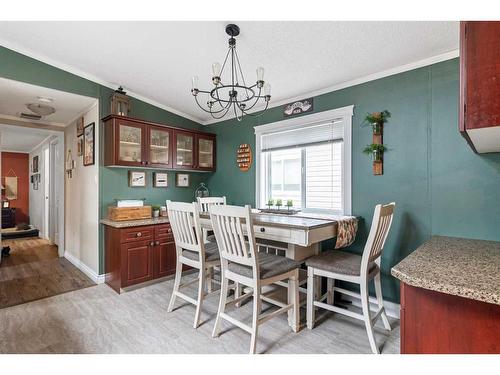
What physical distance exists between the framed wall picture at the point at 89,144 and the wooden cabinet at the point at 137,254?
3.20ft

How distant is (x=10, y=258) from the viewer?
4379 mm

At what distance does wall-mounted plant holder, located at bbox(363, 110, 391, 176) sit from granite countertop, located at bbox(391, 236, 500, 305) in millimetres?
1051

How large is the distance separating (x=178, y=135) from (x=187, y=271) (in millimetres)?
1937

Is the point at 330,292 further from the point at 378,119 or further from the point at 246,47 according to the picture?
the point at 246,47

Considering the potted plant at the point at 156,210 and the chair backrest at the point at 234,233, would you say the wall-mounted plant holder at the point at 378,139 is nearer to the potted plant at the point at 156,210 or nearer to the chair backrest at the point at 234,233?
the chair backrest at the point at 234,233

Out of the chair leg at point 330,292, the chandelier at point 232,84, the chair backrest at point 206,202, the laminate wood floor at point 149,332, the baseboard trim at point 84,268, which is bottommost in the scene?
the laminate wood floor at point 149,332

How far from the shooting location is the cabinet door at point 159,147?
3.55 meters

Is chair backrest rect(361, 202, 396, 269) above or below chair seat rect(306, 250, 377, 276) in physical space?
above

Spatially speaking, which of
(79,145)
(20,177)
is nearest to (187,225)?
(79,145)

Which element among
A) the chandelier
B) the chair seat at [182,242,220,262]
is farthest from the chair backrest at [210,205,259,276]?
the chandelier

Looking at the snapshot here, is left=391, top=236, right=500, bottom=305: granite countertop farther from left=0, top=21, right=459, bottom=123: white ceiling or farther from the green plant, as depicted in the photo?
left=0, top=21, right=459, bottom=123: white ceiling

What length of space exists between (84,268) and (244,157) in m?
2.76

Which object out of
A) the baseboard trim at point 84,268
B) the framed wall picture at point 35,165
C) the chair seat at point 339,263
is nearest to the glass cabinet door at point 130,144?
the baseboard trim at point 84,268

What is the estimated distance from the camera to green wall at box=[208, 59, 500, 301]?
2.10 metres
